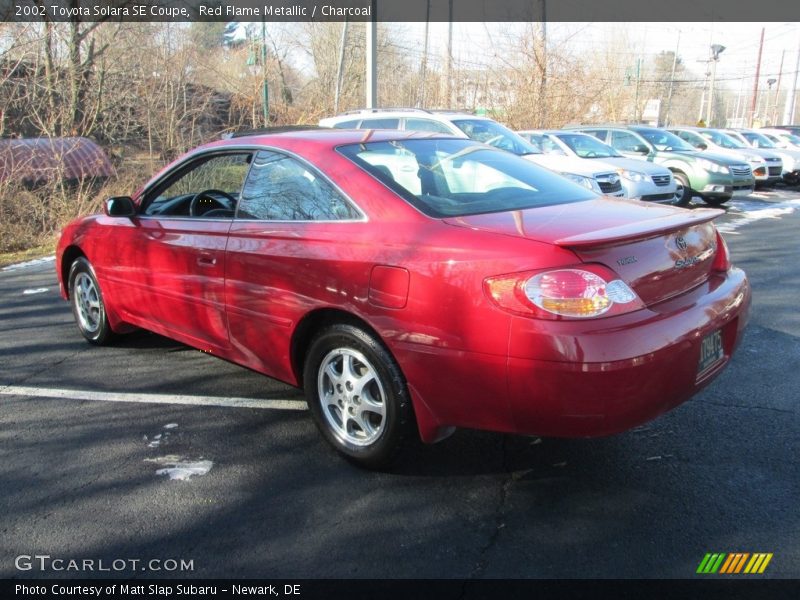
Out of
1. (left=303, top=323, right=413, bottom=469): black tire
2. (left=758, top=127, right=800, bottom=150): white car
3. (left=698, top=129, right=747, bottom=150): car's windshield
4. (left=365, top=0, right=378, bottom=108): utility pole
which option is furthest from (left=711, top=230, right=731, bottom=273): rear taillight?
(left=758, top=127, right=800, bottom=150): white car

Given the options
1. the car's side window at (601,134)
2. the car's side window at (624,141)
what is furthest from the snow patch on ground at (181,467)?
the car's side window at (601,134)

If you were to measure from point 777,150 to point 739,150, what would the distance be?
3.03 meters

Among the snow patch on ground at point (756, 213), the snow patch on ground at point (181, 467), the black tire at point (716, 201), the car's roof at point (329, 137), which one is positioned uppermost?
the car's roof at point (329, 137)

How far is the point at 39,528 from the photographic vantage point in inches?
113

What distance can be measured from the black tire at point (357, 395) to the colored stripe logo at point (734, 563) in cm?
130

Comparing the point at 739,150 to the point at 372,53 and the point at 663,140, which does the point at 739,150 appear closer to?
the point at 663,140

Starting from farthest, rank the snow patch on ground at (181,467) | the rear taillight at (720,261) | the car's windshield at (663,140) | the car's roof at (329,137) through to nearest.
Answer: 1. the car's windshield at (663,140)
2. the car's roof at (329,137)
3. the rear taillight at (720,261)
4. the snow patch on ground at (181,467)

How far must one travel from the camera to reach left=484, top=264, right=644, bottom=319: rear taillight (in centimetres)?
260

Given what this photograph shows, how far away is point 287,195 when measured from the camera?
3641 mm

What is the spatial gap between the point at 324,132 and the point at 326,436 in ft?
5.86

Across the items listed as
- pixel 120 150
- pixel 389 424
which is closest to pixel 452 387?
pixel 389 424

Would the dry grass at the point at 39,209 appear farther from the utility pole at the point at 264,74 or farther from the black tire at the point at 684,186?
the black tire at the point at 684,186

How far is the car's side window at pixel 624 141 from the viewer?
14.8 m
